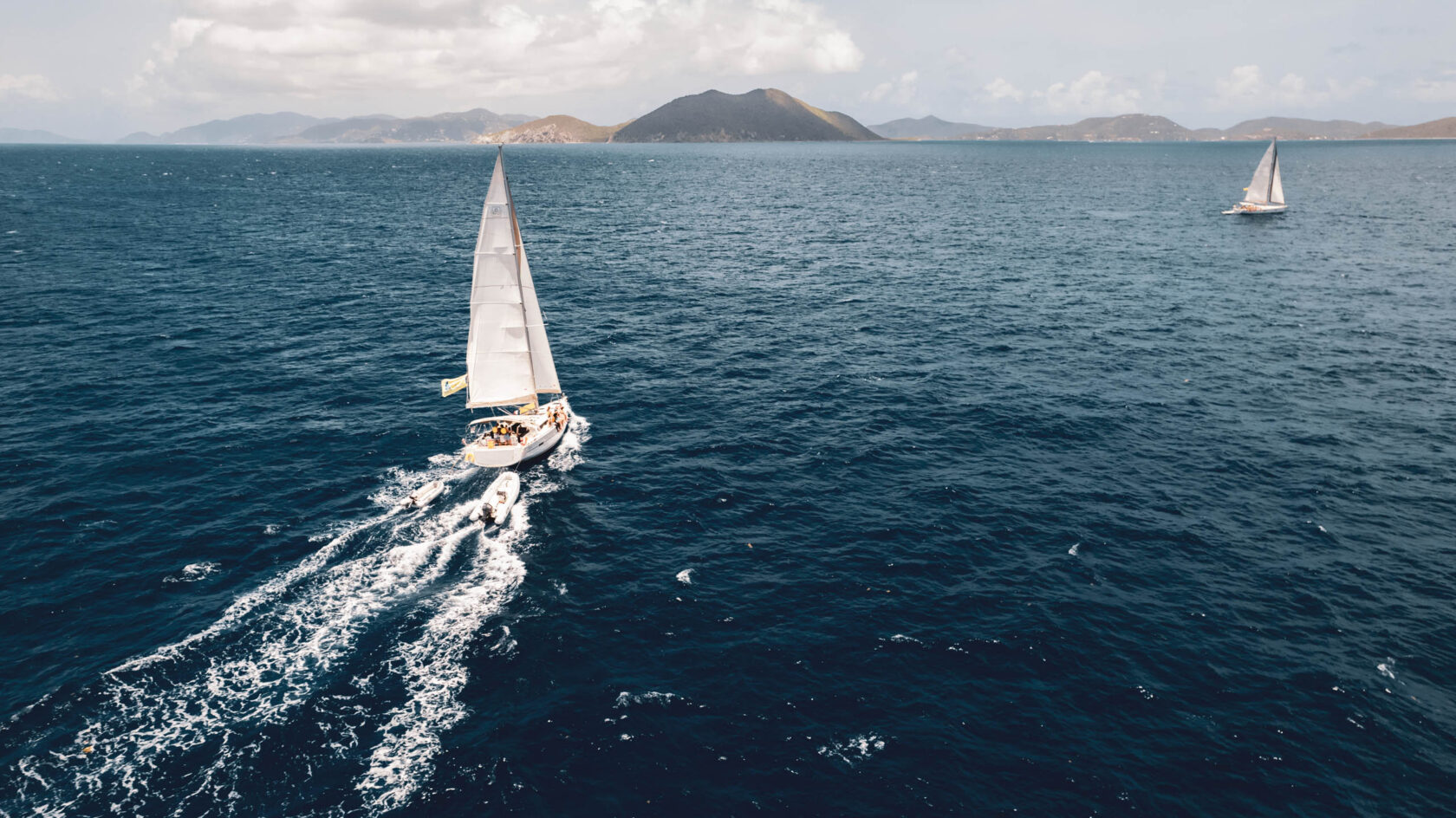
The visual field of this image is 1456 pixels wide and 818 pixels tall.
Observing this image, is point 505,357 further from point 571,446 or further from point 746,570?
point 746,570

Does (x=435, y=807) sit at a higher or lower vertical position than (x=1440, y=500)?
lower

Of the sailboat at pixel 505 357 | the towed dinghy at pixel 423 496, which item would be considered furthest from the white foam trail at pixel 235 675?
the sailboat at pixel 505 357

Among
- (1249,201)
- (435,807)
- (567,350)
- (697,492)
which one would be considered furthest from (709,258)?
(1249,201)

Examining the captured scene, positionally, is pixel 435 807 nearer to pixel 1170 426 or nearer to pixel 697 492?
pixel 697 492

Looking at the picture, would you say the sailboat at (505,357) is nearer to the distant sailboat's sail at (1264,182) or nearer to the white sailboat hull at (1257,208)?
the white sailboat hull at (1257,208)

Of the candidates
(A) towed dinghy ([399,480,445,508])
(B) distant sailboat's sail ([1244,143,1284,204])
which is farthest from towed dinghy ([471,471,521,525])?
(B) distant sailboat's sail ([1244,143,1284,204])

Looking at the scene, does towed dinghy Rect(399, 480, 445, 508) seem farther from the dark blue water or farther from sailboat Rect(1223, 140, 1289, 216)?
sailboat Rect(1223, 140, 1289, 216)
